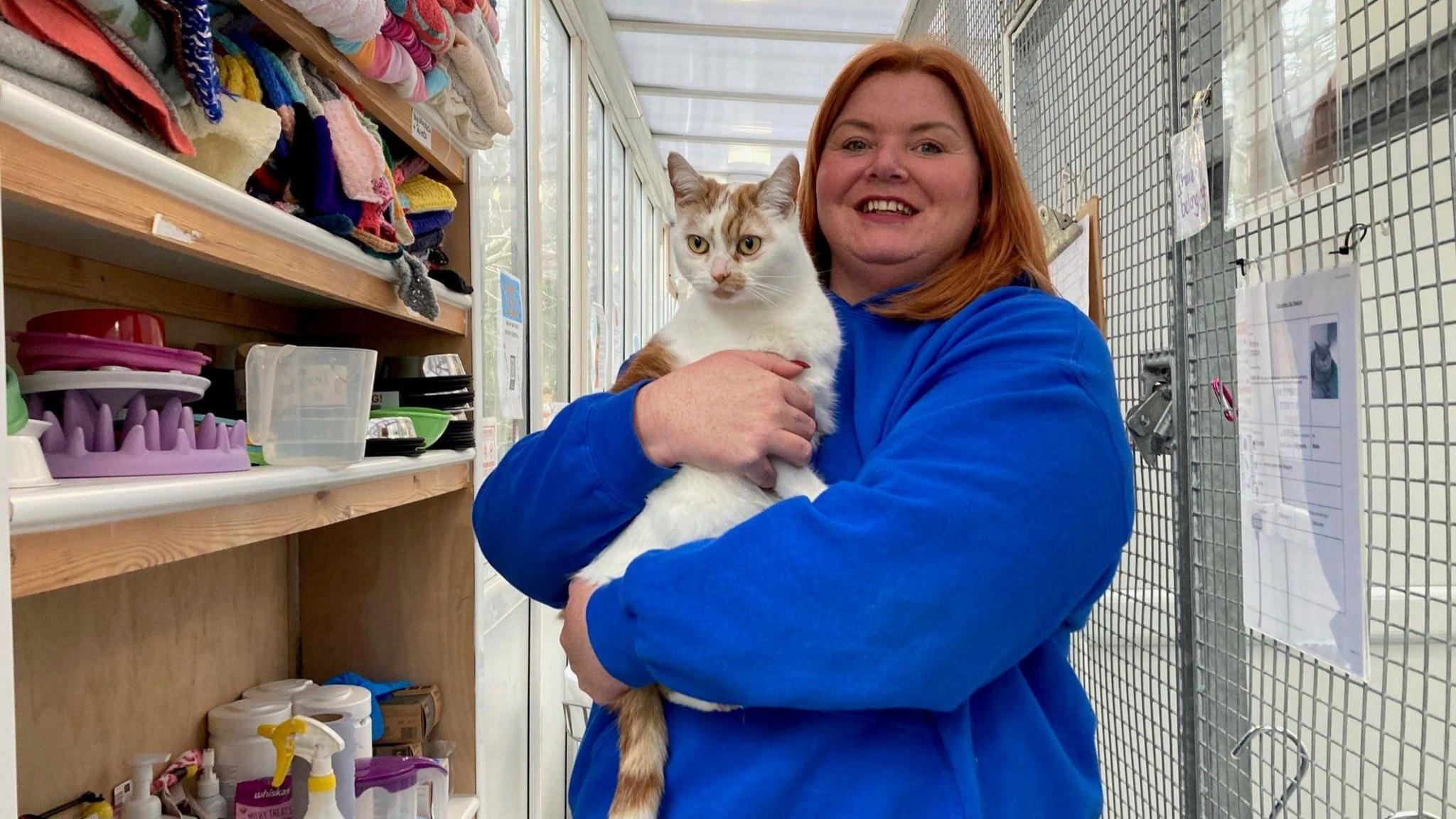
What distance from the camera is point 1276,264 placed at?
891 mm

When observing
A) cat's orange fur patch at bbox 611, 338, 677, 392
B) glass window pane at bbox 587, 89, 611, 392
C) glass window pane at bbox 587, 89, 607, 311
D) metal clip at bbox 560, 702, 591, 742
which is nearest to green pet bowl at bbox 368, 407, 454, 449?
cat's orange fur patch at bbox 611, 338, 677, 392

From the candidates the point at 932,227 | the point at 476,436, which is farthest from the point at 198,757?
the point at 932,227

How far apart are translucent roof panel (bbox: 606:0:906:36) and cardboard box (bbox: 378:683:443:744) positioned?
9.20 feet

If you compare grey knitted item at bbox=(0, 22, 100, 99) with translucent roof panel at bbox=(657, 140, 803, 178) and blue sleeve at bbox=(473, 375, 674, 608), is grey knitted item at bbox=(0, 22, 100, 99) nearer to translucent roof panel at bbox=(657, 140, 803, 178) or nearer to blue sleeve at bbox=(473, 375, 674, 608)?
blue sleeve at bbox=(473, 375, 674, 608)

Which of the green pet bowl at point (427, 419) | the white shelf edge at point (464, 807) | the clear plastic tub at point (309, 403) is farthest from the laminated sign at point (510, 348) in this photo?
the clear plastic tub at point (309, 403)

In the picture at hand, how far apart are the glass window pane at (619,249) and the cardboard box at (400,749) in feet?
10.9

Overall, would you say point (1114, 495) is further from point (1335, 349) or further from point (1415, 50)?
point (1415, 50)

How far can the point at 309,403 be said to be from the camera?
1012mm

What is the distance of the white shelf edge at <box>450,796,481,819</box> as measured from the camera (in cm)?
151

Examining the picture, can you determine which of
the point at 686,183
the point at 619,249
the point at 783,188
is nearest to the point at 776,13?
the point at 619,249

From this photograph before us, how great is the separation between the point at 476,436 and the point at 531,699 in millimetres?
1524

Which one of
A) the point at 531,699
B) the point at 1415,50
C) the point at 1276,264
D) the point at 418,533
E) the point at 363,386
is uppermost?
the point at 1415,50

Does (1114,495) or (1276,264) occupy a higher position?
(1276,264)

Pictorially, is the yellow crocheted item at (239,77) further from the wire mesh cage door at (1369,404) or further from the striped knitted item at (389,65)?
the wire mesh cage door at (1369,404)
